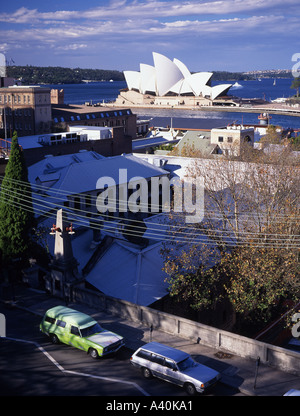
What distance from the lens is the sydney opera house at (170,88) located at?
5994 inches

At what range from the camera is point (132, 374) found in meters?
12.0

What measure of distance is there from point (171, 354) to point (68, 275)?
6373mm

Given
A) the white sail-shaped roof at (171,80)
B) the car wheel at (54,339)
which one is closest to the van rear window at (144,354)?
the car wheel at (54,339)

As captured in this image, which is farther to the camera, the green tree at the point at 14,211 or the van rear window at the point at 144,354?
the green tree at the point at 14,211

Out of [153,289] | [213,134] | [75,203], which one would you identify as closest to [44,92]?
[213,134]

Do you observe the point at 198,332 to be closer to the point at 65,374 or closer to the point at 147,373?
the point at 147,373

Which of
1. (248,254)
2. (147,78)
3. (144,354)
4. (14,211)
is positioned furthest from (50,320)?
(147,78)

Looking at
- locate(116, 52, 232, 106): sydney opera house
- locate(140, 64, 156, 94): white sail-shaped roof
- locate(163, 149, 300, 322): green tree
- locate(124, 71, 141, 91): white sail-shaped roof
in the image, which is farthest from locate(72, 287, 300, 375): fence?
locate(124, 71, 141, 91): white sail-shaped roof

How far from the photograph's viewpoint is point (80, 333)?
1298 cm

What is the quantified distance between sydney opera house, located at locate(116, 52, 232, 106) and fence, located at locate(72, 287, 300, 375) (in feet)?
457

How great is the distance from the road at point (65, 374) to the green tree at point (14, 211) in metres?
4.96

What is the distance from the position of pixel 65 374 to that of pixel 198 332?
13.0 feet

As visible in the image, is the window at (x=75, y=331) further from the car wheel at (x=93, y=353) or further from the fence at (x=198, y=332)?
the fence at (x=198, y=332)

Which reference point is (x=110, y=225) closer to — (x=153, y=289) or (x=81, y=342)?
(x=153, y=289)
